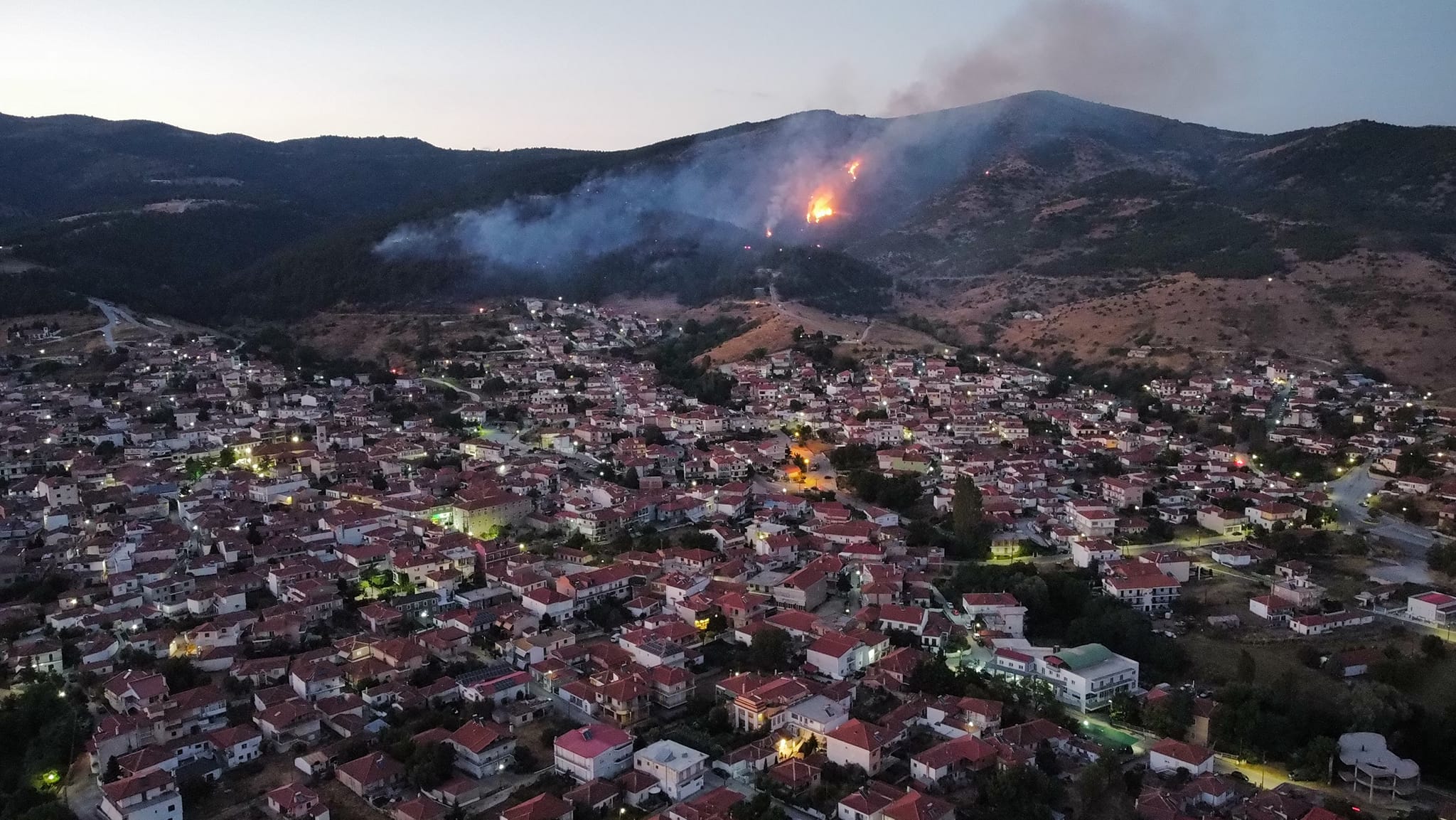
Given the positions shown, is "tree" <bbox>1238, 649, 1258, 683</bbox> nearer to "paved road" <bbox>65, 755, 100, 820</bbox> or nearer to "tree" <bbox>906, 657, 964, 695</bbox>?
"tree" <bbox>906, 657, 964, 695</bbox>

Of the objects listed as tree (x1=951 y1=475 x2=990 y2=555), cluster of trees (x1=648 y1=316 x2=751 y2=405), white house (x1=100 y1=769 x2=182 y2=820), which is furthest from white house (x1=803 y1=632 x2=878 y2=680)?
cluster of trees (x1=648 y1=316 x2=751 y2=405)

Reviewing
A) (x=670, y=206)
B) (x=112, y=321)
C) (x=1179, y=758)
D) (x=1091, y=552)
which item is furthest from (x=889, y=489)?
(x=670, y=206)

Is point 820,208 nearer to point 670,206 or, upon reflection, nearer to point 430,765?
point 670,206

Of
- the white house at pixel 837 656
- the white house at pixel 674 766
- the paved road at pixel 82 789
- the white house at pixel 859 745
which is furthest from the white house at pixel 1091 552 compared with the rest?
the paved road at pixel 82 789

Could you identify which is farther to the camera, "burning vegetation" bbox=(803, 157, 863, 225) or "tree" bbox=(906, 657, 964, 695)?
"burning vegetation" bbox=(803, 157, 863, 225)

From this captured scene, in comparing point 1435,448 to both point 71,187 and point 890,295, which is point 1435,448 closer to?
point 890,295

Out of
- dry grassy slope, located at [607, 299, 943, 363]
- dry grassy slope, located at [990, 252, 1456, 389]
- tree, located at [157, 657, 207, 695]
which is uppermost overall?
dry grassy slope, located at [990, 252, 1456, 389]
